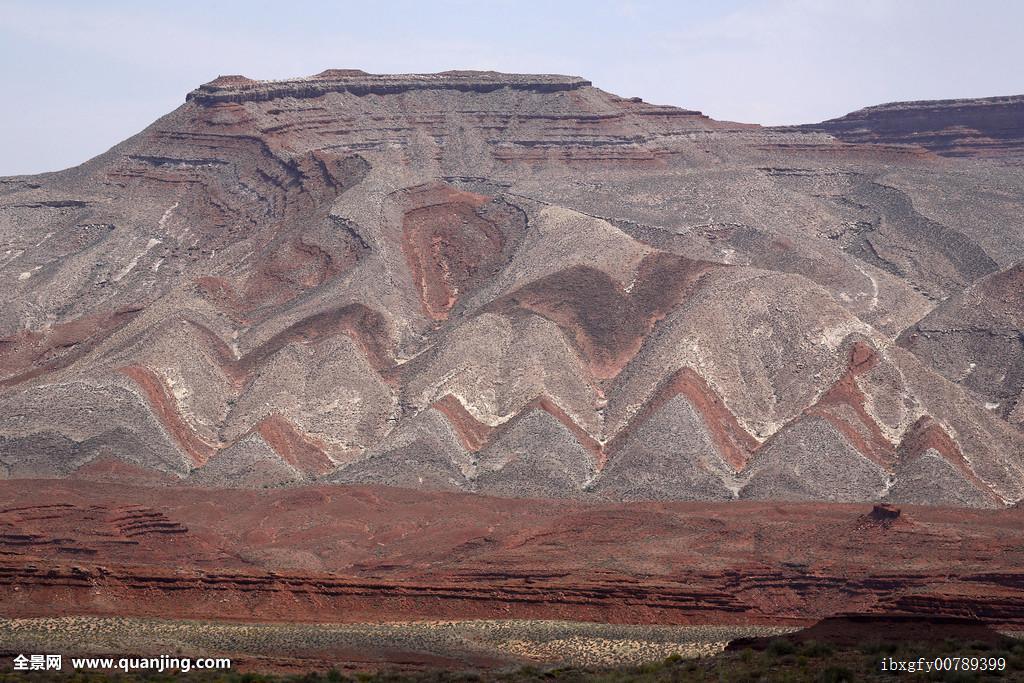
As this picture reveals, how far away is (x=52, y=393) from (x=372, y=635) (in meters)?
30.5

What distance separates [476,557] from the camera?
186 feet

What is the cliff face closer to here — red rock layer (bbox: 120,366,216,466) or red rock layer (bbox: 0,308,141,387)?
red rock layer (bbox: 0,308,141,387)

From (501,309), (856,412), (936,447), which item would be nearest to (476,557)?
(856,412)

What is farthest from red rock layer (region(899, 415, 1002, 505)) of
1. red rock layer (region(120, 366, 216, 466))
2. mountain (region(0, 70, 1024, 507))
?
red rock layer (region(120, 366, 216, 466))

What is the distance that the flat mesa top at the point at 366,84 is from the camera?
4370 inches

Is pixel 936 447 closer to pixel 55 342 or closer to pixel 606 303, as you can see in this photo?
pixel 606 303

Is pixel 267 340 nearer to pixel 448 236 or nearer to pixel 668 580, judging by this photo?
pixel 448 236

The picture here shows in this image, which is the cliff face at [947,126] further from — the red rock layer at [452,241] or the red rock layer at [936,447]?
the red rock layer at [936,447]

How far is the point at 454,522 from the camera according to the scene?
6138 centimetres

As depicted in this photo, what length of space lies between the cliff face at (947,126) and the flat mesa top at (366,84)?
83.1ft

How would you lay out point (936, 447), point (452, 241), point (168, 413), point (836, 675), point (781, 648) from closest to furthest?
point (836, 675) < point (781, 648) < point (936, 447) < point (168, 413) < point (452, 241)

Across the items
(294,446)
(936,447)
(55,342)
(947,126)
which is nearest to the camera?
(936,447)

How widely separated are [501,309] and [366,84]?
4436cm

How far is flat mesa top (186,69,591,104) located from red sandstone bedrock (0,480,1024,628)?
4950cm
